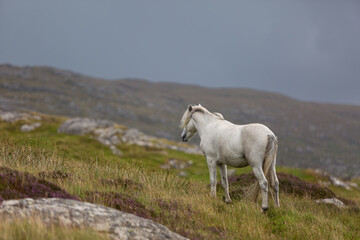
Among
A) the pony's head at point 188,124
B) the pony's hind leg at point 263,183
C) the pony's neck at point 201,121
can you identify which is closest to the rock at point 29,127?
the pony's head at point 188,124

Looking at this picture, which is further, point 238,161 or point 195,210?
point 238,161

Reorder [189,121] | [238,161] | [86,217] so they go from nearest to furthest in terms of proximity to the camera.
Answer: [86,217], [238,161], [189,121]

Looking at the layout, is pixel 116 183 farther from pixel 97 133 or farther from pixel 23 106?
pixel 23 106

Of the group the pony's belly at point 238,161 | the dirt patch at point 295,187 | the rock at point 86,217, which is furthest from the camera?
the dirt patch at point 295,187

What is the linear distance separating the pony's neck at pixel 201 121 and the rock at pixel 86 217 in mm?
5987

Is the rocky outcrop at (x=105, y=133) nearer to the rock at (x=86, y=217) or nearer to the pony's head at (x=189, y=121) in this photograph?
the pony's head at (x=189, y=121)

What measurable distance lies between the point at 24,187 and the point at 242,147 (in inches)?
239

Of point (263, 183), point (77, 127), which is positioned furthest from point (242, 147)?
point (77, 127)

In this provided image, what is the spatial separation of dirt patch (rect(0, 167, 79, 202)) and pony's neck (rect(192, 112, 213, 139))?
587 cm

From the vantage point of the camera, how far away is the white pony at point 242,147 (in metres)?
8.95

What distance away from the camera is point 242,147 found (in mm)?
9336

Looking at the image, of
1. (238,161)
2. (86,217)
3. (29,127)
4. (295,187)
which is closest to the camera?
(86,217)

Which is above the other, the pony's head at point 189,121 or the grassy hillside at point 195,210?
the pony's head at point 189,121

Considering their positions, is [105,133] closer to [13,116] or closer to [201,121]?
[13,116]
